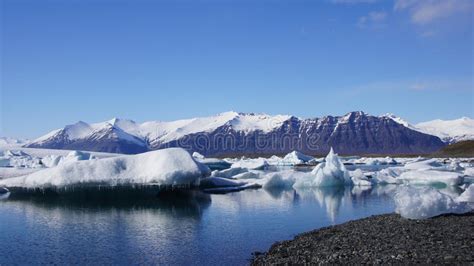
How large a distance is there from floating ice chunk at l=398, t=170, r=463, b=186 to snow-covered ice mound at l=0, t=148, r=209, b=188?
692 inches

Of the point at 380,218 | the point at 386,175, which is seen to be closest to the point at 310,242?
the point at 380,218

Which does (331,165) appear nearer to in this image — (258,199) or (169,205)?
(258,199)

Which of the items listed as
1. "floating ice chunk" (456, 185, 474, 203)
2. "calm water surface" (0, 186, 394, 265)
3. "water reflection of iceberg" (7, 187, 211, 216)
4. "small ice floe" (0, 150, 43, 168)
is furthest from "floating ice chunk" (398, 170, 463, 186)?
"small ice floe" (0, 150, 43, 168)

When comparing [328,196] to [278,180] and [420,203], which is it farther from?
[420,203]

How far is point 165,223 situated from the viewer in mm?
21234

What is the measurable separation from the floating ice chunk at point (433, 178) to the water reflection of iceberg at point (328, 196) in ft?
18.3

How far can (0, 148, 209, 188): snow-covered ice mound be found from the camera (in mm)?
27375

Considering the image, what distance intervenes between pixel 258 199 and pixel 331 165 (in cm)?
1084

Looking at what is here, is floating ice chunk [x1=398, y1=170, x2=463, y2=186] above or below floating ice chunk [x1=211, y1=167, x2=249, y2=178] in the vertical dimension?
below

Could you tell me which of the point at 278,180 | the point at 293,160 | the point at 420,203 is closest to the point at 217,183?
the point at 278,180

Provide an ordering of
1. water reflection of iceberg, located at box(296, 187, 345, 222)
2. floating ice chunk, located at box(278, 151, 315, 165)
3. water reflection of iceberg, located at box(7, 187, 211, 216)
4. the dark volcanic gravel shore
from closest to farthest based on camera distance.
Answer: the dark volcanic gravel shore < water reflection of iceberg, located at box(296, 187, 345, 222) < water reflection of iceberg, located at box(7, 187, 211, 216) < floating ice chunk, located at box(278, 151, 315, 165)

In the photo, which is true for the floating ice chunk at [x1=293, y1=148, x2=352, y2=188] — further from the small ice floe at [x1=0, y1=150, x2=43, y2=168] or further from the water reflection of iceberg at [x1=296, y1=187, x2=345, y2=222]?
the small ice floe at [x1=0, y1=150, x2=43, y2=168]

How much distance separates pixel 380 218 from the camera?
19594mm

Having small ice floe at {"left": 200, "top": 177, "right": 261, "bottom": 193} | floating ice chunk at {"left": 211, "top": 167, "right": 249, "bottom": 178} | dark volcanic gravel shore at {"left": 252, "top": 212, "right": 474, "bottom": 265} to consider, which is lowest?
dark volcanic gravel shore at {"left": 252, "top": 212, "right": 474, "bottom": 265}
